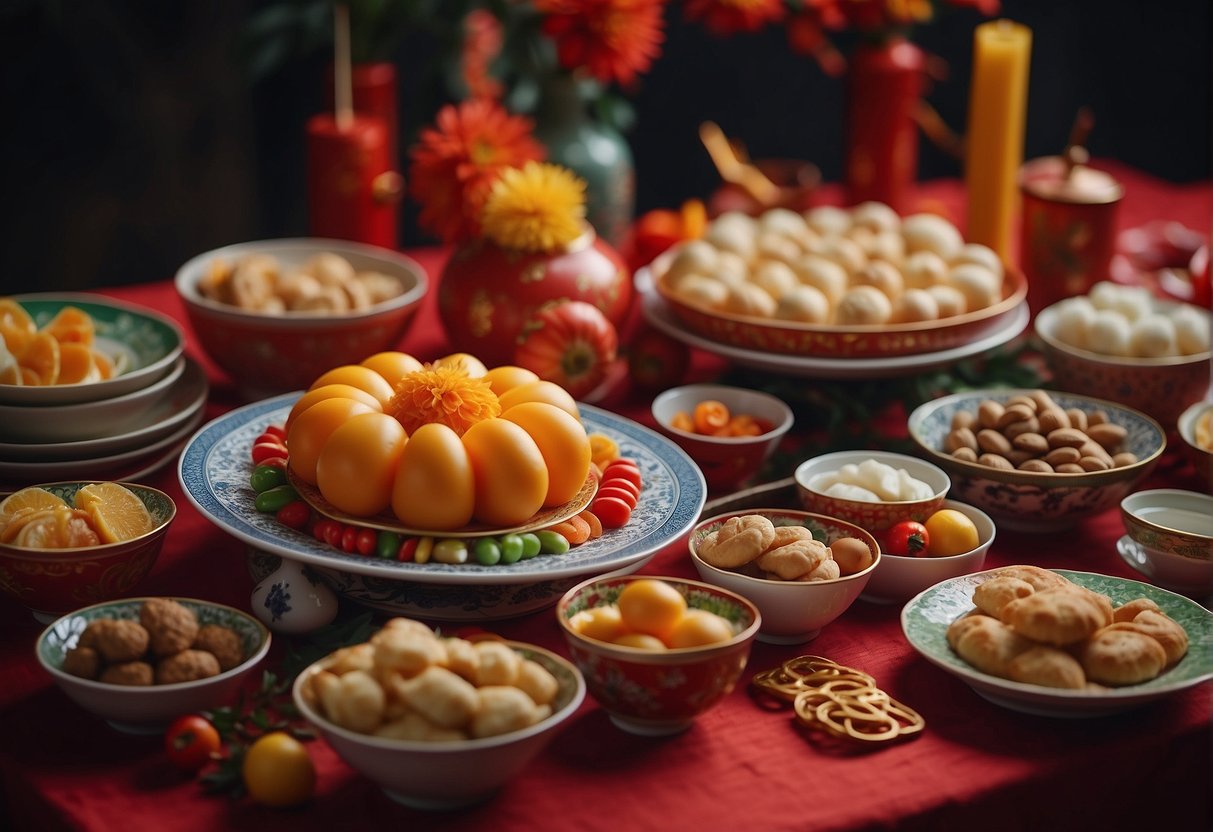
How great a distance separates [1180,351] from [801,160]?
5.97ft

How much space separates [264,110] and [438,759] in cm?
214

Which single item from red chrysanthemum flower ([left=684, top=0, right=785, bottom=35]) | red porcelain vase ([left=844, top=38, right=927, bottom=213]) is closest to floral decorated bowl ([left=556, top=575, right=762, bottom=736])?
red chrysanthemum flower ([left=684, top=0, right=785, bottom=35])

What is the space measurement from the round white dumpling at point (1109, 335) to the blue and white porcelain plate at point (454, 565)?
22.9 inches

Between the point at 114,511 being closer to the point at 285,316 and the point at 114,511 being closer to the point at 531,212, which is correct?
the point at 285,316

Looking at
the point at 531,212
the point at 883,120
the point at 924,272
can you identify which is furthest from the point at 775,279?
the point at 883,120

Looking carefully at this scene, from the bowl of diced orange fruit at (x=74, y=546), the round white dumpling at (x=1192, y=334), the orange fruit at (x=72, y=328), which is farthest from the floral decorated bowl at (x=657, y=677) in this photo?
the round white dumpling at (x=1192, y=334)

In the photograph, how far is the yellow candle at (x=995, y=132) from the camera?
1909 mm

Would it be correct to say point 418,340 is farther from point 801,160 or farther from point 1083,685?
point 801,160

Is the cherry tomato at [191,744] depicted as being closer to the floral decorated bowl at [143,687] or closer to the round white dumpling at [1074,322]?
the floral decorated bowl at [143,687]

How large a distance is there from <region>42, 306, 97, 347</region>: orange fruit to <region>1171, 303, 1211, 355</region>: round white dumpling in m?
1.23

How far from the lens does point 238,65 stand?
2.63 m

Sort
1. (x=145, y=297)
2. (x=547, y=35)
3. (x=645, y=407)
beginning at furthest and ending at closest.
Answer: (x=145, y=297)
(x=547, y=35)
(x=645, y=407)

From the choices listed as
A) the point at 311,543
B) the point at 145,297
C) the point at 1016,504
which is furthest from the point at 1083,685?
the point at 145,297

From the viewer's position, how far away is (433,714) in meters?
0.85
